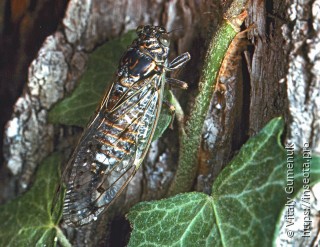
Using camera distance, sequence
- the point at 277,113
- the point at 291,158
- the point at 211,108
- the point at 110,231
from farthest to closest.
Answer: the point at 110,231 < the point at 211,108 < the point at 277,113 < the point at 291,158

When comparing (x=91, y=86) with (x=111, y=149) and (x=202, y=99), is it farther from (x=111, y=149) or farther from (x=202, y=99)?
(x=202, y=99)

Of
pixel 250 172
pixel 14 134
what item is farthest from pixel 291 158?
pixel 14 134

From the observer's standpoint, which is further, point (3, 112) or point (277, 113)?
point (3, 112)

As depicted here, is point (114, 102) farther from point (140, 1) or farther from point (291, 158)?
point (291, 158)

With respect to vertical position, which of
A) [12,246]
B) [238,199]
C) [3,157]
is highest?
[3,157]

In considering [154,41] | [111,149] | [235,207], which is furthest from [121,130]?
[235,207]

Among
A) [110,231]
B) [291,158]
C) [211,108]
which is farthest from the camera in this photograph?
[110,231]

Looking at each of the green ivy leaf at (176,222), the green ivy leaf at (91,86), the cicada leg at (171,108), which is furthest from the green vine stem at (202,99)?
the green ivy leaf at (91,86)
